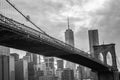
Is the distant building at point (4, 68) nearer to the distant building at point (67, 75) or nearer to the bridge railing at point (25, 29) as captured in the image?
the distant building at point (67, 75)

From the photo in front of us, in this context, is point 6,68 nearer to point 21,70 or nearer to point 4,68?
point 4,68

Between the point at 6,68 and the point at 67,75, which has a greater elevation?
the point at 6,68

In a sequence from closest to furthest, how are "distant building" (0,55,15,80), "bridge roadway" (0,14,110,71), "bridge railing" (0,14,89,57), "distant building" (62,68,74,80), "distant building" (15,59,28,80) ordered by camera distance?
"bridge railing" (0,14,89,57) < "bridge roadway" (0,14,110,71) < "distant building" (0,55,15,80) < "distant building" (15,59,28,80) < "distant building" (62,68,74,80)

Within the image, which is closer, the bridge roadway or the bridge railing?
the bridge railing

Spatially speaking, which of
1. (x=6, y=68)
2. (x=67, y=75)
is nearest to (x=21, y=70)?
(x=6, y=68)

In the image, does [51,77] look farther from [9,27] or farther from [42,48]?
[9,27]

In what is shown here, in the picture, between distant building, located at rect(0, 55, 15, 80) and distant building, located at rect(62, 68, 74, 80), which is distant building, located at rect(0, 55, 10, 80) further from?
distant building, located at rect(62, 68, 74, 80)

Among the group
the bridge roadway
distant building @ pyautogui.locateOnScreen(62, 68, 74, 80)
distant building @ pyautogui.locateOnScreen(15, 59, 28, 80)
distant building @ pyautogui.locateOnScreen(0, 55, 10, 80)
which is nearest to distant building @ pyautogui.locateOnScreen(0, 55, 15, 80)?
distant building @ pyautogui.locateOnScreen(0, 55, 10, 80)

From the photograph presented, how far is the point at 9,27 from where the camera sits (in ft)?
83.8

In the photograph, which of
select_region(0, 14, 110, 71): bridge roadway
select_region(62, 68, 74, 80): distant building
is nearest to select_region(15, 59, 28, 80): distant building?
select_region(62, 68, 74, 80): distant building

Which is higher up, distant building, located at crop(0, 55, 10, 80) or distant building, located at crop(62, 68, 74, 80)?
distant building, located at crop(0, 55, 10, 80)

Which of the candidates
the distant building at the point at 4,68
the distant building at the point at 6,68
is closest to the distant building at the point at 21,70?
the distant building at the point at 6,68

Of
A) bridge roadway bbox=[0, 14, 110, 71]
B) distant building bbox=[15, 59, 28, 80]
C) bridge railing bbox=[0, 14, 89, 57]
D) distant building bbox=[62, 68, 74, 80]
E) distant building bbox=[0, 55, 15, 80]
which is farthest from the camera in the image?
distant building bbox=[62, 68, 74, 80]

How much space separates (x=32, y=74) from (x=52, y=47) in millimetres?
139589
